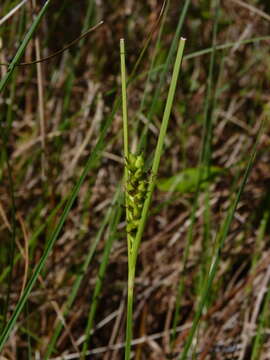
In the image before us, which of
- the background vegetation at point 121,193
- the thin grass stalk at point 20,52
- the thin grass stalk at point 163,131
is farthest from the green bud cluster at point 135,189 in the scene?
the background vegetation at point 121,193

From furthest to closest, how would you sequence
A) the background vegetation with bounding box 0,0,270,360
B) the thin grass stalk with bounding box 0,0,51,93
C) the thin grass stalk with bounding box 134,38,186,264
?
1. the background vegetation with bounding box 0,0,270,360
2. the thin grass stalk with bounding box 0,0,51,93
3. the thin grass stalk with bounding box 134,38,186,264

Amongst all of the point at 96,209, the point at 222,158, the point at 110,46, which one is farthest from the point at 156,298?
the point at 110,46

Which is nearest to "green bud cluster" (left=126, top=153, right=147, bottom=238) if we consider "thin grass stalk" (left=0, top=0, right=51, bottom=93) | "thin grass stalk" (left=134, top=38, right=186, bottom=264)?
"thin grass stalk" (left=134, top=38, right=186, bottom=264)

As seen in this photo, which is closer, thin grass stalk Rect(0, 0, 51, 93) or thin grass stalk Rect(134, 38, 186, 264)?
thin grass stalk Rect(134, 38, 186, 264)

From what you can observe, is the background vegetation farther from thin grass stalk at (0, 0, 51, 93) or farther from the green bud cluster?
the green bud cluster

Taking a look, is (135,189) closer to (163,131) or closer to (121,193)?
(163,131)

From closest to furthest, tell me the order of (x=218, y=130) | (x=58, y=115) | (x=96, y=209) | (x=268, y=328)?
(x=268, y=328) → (x=96, y=209) → (x=58, y=115) → (x=218, y=130)

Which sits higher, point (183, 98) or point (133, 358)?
point (183, 98)

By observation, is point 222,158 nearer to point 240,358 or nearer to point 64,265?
point 64,265
